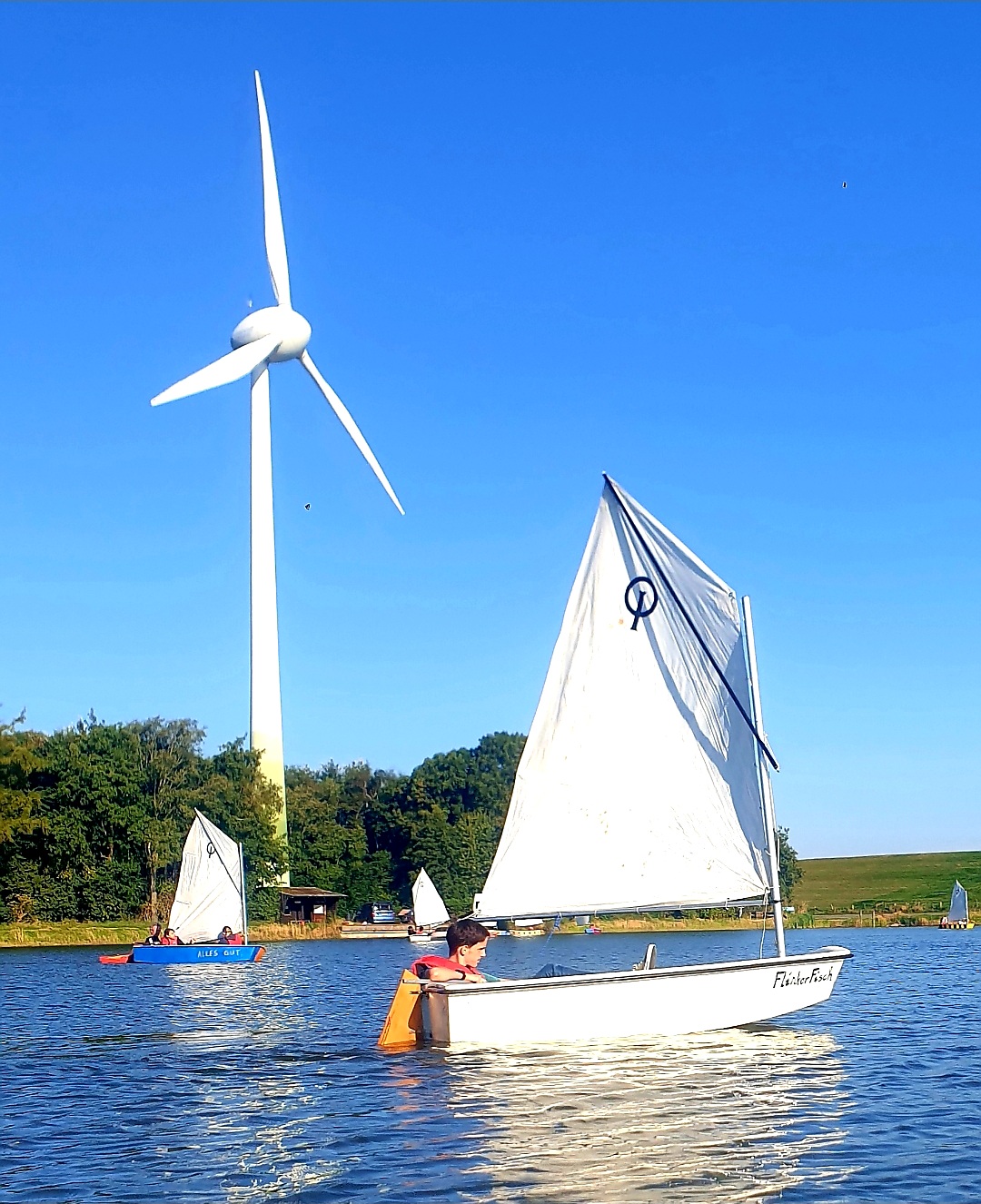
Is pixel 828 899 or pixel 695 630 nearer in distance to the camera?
pixel 695 630

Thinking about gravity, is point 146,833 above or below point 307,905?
above

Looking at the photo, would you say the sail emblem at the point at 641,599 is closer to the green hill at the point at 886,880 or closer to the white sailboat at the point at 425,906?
the white sailboat at the point at 425,906

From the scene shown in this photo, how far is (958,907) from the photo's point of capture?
98.2m

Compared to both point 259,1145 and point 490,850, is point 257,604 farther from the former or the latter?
point 259,1145

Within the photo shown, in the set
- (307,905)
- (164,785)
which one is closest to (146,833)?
(164,785)

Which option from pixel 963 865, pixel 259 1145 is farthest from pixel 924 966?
pixel 963 865

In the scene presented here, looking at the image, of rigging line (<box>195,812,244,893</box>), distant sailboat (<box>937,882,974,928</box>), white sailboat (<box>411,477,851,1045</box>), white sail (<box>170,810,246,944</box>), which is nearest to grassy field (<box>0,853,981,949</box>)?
distant sailboat (<box>937,882,974,928</box>)

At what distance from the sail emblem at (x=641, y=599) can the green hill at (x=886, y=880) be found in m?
110

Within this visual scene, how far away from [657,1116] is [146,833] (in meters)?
83.7

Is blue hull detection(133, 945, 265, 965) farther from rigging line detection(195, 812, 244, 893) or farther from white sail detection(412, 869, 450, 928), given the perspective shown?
white sail detection(412, 869, 450, 928)

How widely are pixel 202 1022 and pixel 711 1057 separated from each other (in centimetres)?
1513

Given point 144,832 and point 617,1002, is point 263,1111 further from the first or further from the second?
point 144,832

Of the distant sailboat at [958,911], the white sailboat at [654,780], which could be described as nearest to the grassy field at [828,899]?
the distant sailboat at [958,911]

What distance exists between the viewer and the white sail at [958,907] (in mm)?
97375
